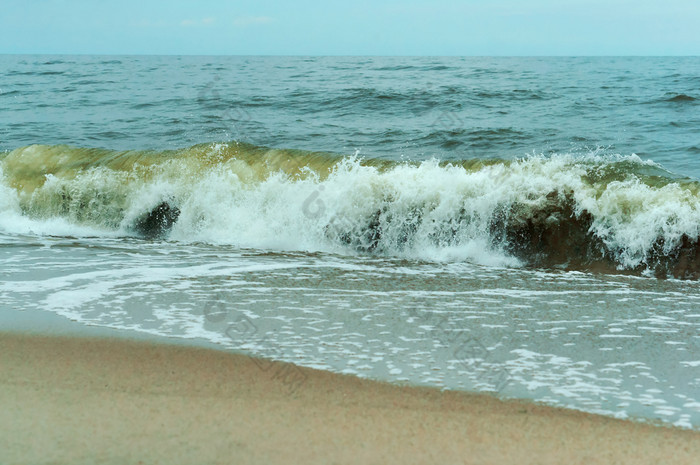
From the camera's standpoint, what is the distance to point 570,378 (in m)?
3.56

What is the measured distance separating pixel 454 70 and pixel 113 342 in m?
21.4

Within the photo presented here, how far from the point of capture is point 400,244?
7.21 meters

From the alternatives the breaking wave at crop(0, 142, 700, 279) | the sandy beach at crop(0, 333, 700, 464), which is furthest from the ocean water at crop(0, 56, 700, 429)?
the sandy beach at crop(0, 333, 700, 464)

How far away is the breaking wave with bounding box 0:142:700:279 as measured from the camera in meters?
6.69

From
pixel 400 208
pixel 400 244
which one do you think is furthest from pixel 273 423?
pixel 400 208

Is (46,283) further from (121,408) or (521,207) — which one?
(521,207)

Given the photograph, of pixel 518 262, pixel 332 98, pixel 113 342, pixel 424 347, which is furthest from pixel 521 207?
pixel 332 98

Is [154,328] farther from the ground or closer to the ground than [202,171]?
closer to the ground

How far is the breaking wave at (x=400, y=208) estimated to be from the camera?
22.0 feet

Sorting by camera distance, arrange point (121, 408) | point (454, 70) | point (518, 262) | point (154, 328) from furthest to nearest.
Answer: point (454, 70)
point (518, 262)
point (154, 328)
point (121, 408)

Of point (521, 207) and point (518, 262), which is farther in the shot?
point (521, 207)

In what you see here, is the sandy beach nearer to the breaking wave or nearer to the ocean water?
the ocean water

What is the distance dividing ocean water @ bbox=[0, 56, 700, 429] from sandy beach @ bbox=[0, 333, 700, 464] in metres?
0.18

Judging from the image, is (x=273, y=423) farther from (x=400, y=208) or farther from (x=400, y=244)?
(x=400, y=208)
